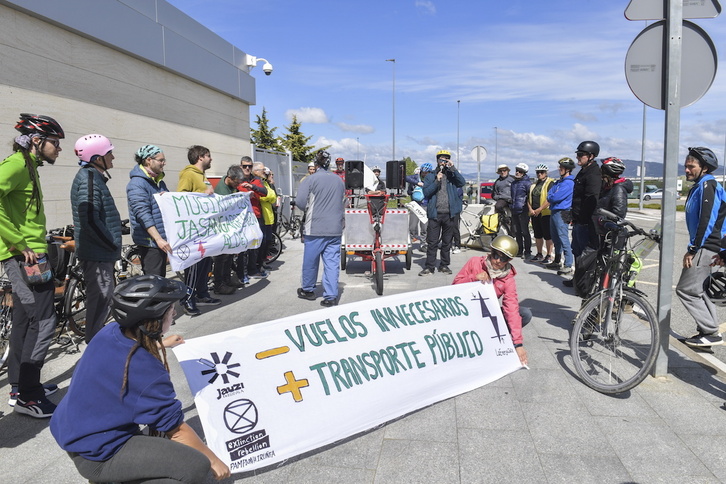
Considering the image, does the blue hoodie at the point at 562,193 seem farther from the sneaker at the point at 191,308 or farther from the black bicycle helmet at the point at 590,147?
the sneaker at the point at 191,308

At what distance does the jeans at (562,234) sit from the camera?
31.4 ft

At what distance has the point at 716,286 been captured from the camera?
4996mm

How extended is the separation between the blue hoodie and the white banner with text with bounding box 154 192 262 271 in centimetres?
567

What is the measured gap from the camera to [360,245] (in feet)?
30.1

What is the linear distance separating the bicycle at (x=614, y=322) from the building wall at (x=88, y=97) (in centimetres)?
764

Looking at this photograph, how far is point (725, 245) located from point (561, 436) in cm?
222

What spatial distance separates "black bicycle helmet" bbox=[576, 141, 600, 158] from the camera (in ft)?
25.1

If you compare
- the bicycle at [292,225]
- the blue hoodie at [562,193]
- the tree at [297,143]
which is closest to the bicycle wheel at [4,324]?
the blue hoodie at [562,193]

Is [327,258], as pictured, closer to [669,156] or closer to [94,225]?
[94,225]

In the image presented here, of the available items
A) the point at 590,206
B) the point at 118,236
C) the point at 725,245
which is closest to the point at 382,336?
the point at 118,236

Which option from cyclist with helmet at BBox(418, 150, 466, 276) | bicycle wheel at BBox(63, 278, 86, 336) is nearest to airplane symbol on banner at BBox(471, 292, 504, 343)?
bicycle wheel at BBox(63, 278, 86, 336)

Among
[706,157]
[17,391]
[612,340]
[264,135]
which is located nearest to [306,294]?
[17,391]

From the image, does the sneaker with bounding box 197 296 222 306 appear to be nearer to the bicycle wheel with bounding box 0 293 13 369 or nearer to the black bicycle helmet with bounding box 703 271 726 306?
the bicycle wheel with bounding box 0 293 13 369

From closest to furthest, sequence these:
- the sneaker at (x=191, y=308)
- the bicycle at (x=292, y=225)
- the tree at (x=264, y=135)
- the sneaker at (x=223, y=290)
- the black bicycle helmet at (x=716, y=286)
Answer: the black bicycle helmet at (x=716, y=286) < the sneaker at (x=191, y=308) < the sneaker at (x=223, y=290) < the bicycle at (x=292, y=225) < the tree at (x=264, y=135)
